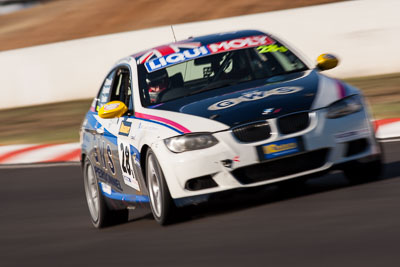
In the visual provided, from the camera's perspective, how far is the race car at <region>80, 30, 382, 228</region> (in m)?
6.46

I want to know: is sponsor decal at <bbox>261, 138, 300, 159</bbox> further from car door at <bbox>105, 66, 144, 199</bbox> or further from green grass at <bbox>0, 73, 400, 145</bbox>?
green grass at <bbox>0, 73, 400, 145</bbox>

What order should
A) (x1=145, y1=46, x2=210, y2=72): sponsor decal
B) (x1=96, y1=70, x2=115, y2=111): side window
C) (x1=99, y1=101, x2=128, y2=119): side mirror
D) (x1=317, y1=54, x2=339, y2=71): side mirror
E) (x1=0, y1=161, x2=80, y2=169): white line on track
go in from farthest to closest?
(x1=0, y1=161, x2=80, y2=169): white line on track < (x1=96, y1=70, x2=115, y2=111): side window < (x1=145, y1=46, x2=210, y2=72): sponsor decal < (x1=317, y1=54, x2=339, y2=71): side mirror < (x1=99, y1=101, x2=128, y2=119): side mirror

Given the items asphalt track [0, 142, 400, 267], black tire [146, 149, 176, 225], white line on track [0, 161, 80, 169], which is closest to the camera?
asphalt track [0, 142, 400, 267]

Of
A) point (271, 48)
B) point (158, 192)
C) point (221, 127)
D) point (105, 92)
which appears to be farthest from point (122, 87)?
point (221, 127)

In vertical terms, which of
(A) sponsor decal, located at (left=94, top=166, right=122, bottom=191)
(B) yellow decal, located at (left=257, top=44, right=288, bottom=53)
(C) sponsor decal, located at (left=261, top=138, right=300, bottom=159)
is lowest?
(A) sponsor decal, located at (left=94, top=166, right=122, bottom=191)

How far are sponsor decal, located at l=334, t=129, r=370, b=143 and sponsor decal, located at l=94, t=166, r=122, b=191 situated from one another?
6.38ft

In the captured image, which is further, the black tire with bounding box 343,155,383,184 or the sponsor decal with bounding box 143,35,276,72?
the sponsor decal with bounding box 143,35,276,72

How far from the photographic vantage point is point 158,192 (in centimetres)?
671

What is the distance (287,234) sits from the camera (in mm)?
5633

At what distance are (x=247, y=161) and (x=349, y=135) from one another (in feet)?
2.60

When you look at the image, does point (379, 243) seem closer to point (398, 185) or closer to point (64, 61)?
point (398, 185)

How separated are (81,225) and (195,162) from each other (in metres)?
2.05

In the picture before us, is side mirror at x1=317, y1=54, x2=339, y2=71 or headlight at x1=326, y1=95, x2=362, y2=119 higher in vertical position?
side mirror at x1=317, y1=54, x2=339, y2=71

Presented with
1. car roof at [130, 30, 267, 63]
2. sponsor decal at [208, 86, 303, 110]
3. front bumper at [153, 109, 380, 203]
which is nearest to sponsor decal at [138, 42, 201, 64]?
car roof at [130, 30, 267, 63]
